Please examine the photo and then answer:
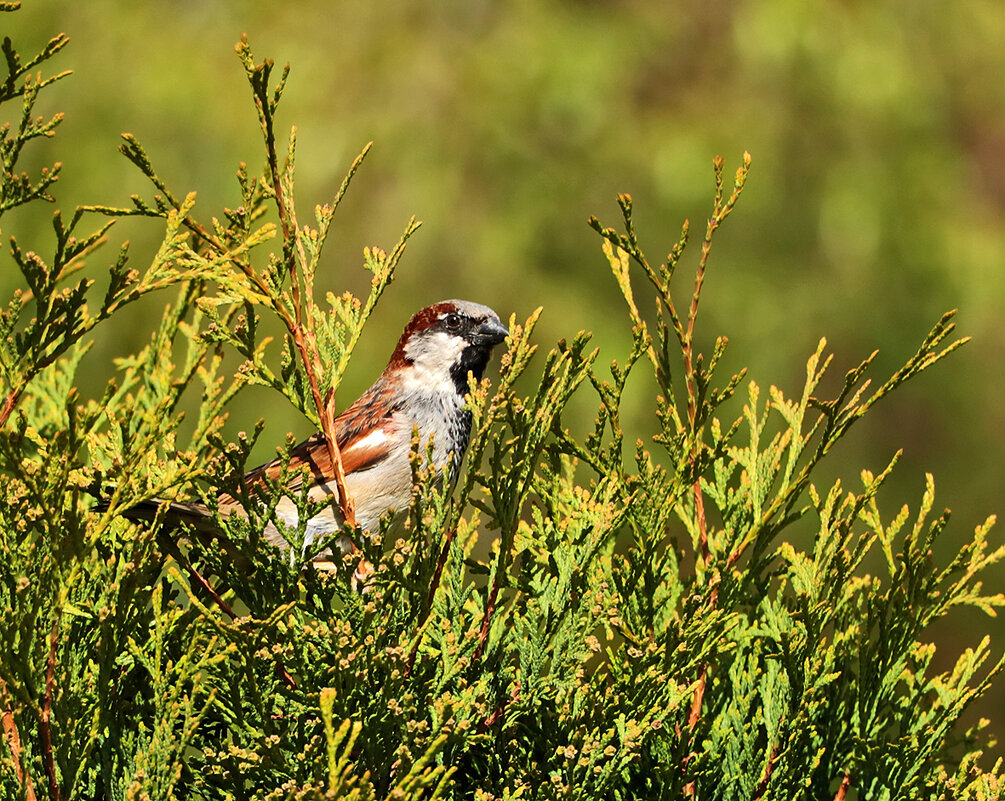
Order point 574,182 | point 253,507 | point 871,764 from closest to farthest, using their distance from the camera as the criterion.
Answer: point 253,507 < point 871,764 < point 574,182

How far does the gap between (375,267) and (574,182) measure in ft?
11.2

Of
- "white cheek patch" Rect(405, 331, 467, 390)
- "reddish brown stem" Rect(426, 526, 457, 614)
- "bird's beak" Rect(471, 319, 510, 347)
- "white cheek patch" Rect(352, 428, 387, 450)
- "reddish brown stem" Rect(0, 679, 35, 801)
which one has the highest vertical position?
"bird's beak" Rect(471, 319, 510, 347)

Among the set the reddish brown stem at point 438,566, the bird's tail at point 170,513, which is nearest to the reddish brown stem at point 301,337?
the reddish brown stem at point 438,566

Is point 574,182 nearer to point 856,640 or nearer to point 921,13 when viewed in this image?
point 921,13

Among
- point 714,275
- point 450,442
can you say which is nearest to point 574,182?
point 714,275

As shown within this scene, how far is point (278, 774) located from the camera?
150 cm

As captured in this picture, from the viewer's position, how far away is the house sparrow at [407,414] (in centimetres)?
268

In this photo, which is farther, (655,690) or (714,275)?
(714,275)

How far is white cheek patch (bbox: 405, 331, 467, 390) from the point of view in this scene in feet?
9.21

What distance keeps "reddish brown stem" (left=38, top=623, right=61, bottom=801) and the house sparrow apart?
3.55ft

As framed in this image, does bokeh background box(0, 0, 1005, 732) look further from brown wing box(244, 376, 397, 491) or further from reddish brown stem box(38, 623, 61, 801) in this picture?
reddish brown stem box(38, 623, 61, 801)

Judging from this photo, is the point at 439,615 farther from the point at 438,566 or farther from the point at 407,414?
the point at 407,414

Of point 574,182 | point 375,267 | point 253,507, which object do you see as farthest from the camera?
point 574,182

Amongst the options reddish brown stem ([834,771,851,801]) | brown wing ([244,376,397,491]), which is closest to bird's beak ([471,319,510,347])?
brown wing ([244,376,397,491])
